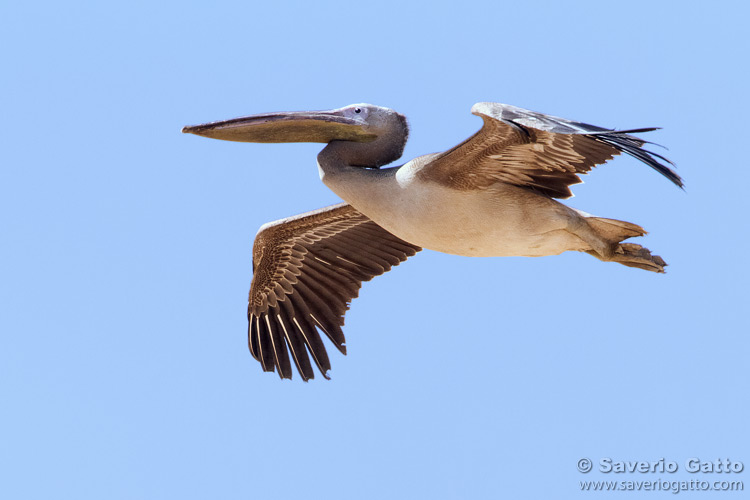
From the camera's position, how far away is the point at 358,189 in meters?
9.59

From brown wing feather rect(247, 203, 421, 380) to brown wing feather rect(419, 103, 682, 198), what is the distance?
7.58 feet

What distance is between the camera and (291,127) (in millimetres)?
9977

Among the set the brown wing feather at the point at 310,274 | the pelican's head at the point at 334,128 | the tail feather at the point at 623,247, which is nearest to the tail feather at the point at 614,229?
the tail feather at the point at 623,247

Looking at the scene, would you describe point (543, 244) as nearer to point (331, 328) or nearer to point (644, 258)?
point (644, 258)

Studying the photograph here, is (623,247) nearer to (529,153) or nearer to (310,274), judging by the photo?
(529,153)

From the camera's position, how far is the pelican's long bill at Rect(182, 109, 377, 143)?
9.86 meters

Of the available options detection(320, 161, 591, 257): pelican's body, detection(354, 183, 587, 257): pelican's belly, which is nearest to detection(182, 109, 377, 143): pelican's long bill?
detection(320, 161, 591, 257): pelican's body

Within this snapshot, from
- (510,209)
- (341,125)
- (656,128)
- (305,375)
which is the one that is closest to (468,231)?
(510,209)

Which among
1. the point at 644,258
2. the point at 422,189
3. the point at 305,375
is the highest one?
the point at 422,189

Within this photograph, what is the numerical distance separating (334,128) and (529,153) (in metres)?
1.73

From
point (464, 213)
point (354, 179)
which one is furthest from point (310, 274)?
point (464, 213)

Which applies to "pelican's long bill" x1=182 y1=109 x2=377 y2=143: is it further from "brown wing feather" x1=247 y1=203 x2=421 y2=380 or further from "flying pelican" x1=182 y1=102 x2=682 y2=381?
"brown wing feather" x1=247 y1=203 x2=421 y2=380

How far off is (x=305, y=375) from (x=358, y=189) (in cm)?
249

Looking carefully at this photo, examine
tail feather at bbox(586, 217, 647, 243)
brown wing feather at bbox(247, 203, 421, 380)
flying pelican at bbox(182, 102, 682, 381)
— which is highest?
flying pelican at bbox(182, 102, 682, 381)
